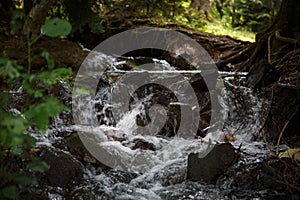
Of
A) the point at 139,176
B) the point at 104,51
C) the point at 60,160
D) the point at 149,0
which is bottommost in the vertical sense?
the point at 139,176

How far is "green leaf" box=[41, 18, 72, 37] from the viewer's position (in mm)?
1899

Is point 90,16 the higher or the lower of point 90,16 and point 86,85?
the higher

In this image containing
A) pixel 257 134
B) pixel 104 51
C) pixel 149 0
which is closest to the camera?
pixel 257 134

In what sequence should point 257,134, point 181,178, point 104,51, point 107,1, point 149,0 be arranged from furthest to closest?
point 149,0
point 104,51
point 107,1
point 257,134
point 181,178

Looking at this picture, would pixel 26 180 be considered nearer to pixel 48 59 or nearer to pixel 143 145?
pixel 48 59

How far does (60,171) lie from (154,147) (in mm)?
1601

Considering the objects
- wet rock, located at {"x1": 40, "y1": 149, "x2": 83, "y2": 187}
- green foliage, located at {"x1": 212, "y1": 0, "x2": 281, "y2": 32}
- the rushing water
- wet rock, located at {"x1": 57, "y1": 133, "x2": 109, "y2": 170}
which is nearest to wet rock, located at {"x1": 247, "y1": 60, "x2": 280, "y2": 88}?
the rushing water

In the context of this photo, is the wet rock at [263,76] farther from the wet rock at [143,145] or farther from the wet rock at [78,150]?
the wet rock at [78,150]

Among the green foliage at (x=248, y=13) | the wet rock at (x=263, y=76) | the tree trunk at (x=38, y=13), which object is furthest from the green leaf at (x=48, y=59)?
the green foliage at (x=248, y=13)

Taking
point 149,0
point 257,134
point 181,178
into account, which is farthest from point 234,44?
point 181,178

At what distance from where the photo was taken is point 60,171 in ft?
10.9

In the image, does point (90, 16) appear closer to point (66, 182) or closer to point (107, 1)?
point (107, 1)

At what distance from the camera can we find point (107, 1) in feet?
26.7

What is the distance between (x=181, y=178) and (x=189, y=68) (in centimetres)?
513
